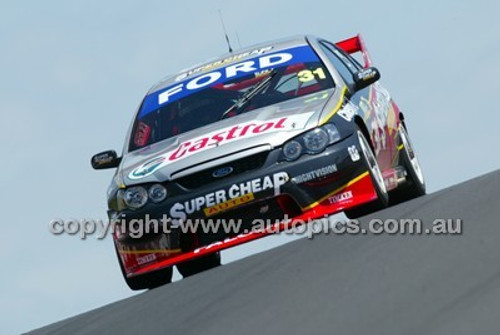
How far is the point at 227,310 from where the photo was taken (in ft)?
18.4

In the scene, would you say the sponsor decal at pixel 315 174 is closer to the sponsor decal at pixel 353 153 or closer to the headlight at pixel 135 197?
the sponsor decal at pixel 353 153

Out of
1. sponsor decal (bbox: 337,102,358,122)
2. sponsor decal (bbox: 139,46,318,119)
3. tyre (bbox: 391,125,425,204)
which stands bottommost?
tyre (bbox: 391,125,425,204)

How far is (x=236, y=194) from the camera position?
837 cm

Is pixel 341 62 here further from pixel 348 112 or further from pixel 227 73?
pixel 348 112

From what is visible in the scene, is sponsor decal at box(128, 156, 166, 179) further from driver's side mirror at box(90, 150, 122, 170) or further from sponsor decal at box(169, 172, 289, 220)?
driver's side mirror at box(90, 150, 122, 170)

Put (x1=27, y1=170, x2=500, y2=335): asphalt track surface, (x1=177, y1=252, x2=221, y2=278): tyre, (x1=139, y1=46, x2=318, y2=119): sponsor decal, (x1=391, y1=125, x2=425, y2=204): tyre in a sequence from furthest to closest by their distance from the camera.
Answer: (x1=391, y1=125, x2=425, y2=204): tyre → (x1=139, y1=46, x2=318, y2=119): sponsor decal → (x1=177, y1=252, x2=221, y2=278): tyre → (x1=27, y1=170, x2=500, y2=335): asphalt track surface

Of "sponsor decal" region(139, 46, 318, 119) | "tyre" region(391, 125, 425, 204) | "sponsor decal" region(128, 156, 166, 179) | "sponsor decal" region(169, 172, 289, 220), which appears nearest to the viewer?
"sponsor decal" region(169, 172, 289, 220)

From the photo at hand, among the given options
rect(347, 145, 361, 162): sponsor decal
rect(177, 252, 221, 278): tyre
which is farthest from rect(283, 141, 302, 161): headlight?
rect(177, 252, 221, 278): tyre

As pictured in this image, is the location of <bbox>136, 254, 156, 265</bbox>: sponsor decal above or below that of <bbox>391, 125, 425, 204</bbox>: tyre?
above

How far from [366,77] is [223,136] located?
1.26 meters

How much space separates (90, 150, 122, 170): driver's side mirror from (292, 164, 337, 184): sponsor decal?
1.76 meters

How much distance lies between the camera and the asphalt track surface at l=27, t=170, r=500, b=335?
4469 millimetres

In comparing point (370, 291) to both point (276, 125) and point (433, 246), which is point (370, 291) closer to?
point (433, 246)

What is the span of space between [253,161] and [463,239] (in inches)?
113
